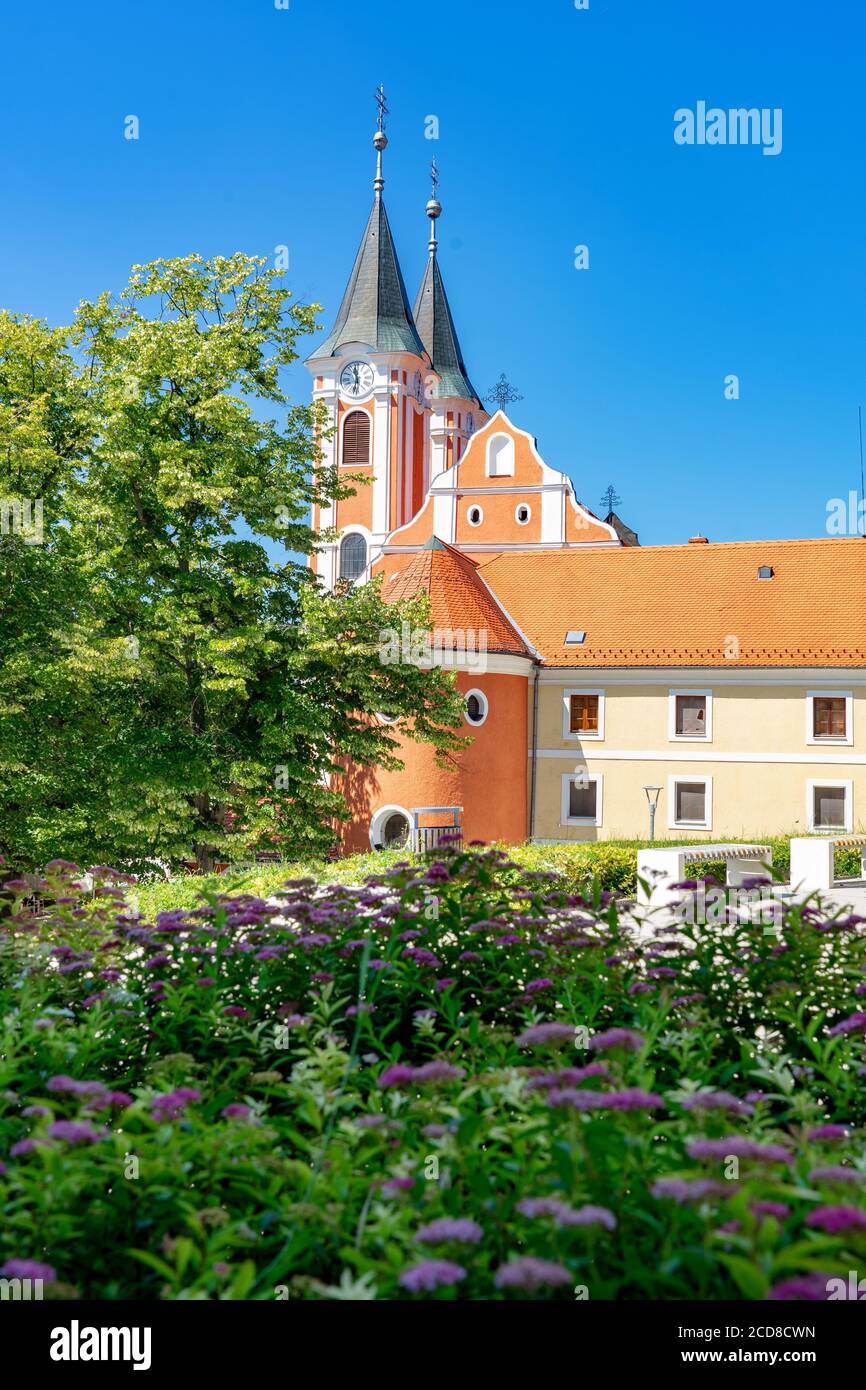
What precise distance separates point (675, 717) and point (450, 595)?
290 inches

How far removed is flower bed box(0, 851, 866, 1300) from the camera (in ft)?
7.80

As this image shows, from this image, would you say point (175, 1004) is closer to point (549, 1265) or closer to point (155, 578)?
point (549, 1265)

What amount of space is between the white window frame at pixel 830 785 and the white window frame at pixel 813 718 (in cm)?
21

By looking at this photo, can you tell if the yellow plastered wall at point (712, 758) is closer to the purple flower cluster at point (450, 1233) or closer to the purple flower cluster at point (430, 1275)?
the purple flower cluster at point (450, 1233)

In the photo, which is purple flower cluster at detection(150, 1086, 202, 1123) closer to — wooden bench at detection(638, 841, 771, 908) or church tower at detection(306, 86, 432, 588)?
wooden bench at detection(638, 841, 771, 908)

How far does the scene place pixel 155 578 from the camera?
19.0 metres

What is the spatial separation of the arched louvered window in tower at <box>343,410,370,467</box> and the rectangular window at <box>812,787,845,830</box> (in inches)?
1064

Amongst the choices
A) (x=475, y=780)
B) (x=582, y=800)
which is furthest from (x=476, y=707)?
(x=582, y=800)

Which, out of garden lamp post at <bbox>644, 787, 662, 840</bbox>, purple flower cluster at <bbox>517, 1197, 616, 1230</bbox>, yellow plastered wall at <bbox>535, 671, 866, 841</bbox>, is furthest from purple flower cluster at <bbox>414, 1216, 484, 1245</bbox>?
garden lamp post at <bbox>644, 787, 662, 840</bbox>

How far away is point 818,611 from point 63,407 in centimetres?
2063

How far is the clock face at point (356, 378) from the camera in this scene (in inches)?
1927

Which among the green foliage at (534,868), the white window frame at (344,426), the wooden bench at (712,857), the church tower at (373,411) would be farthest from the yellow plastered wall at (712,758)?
the white window frame at (344,426)

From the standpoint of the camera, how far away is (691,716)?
30391mm

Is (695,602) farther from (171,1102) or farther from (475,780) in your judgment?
(171,1102)
